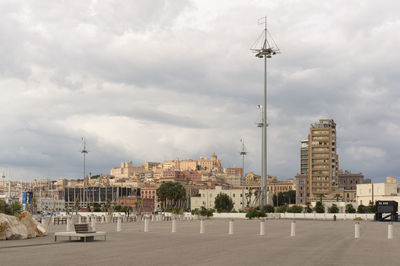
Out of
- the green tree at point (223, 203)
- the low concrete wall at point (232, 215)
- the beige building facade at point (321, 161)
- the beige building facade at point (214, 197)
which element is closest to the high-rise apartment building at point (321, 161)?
the beige building facade at point (321, 161)

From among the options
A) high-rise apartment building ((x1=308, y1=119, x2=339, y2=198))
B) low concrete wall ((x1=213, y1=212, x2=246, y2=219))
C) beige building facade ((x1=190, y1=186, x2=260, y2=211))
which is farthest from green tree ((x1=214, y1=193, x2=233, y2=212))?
low concrete wall ((x1=213, y1=212, x2=246, y2=219))

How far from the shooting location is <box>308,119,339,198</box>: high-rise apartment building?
7151 inches

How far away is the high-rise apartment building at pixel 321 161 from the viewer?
182 metres

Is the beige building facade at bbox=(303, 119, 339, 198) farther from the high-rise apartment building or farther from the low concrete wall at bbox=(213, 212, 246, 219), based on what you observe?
the low concrete wall at bbox=(213, 212, 246, 219)

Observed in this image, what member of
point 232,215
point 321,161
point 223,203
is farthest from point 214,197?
point 232,215

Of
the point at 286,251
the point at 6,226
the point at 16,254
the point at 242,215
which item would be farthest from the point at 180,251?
the point at 242,215

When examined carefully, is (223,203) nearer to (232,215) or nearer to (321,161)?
(321,161)

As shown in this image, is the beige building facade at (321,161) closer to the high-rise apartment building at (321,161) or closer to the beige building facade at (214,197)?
the high-rise apartment building at (321,161)

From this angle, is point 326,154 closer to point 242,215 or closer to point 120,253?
point 242,215

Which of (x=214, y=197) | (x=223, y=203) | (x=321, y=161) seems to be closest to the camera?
(x=223, y=203)

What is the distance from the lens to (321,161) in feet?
605

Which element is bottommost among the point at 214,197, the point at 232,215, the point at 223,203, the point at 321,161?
the point at 214,197

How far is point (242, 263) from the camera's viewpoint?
14.6 meters

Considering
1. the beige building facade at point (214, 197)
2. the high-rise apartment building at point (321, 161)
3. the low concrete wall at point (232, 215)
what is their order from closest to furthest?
1. the low concrete wall at point (232, 215)
2. the beige building facade at point (214, 197)
3. the high-rise apartment building at point (321, 161)
